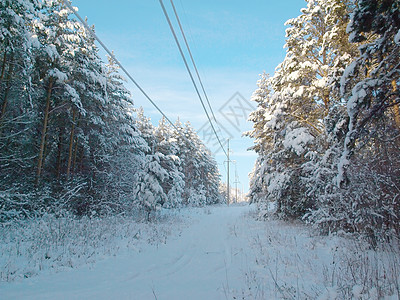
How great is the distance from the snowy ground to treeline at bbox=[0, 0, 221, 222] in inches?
209

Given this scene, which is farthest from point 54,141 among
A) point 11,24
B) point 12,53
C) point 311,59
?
point 311,59

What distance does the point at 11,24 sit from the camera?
9.13 m

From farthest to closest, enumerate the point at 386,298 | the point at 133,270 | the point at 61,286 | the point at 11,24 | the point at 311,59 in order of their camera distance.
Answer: the point at 311,59 → the point at 11,24 → the point at 133,270 → the point at 61,286 → the point at 386,298

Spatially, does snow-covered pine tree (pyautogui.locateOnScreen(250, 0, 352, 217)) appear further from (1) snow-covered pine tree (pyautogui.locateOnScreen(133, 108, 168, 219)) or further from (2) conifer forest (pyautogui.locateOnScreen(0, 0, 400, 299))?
(1) snow-covered pine tree (pyautogui.locateOnScreen(133, 108, 168, 219))

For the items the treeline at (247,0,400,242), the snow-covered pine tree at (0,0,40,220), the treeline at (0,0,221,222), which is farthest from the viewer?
the treeline at (0,0,221,222)

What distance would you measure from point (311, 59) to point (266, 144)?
5.91 metres

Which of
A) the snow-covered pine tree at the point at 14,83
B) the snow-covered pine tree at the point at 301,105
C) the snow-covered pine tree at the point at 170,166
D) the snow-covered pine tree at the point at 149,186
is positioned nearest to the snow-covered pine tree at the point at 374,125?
the snow-covered pine tree at the point at 301,105

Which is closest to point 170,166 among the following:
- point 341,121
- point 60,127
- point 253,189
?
point 253,189

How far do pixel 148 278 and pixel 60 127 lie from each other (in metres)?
12.1

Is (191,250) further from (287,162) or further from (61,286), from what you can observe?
(287,162)

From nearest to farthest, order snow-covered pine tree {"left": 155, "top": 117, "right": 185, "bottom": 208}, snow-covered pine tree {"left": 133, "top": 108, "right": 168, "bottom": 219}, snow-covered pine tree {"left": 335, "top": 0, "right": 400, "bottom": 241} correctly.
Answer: snow-covered pine tree {"left": 335, "top": 0, "right": 400, "bottom": 241}, snow-covered pine tree {"left": 133, "top": 108, "right": 168, "bottom": 219}, snow-covered pine tree {"left": 155, "top": 117, "right": 185, "bottom": 208}

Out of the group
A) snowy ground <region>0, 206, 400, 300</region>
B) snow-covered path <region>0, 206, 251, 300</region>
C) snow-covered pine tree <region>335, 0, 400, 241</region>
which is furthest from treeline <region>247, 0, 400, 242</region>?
snow-covered path <region>0, 206, 251, 300</region>

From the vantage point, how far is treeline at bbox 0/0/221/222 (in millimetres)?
9469

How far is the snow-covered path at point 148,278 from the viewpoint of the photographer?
390 centimetres
